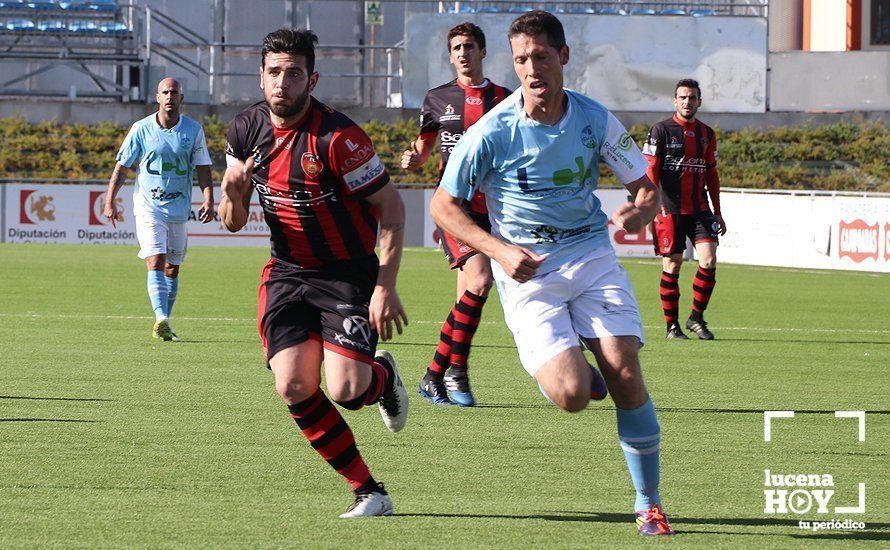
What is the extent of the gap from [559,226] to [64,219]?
23.6 m

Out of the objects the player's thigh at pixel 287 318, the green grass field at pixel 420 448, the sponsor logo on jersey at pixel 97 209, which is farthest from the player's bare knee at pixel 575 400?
the sponsor logo on jersey at pixel 97 209

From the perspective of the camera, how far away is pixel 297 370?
577 centimetres

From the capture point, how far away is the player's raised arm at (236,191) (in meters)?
5.50

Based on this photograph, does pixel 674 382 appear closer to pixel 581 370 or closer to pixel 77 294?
pixel 581 370

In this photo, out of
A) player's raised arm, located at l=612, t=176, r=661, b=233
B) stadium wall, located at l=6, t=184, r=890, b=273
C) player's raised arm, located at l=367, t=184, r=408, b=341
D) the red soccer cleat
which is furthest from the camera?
stadium wall, located at l=6, t=184, r=890, b=273

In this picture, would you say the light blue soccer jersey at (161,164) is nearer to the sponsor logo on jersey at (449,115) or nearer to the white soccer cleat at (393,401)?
the sponsor logo on jersey at (449,115)

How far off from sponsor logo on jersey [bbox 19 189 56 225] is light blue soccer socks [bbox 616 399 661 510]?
24.0 meters

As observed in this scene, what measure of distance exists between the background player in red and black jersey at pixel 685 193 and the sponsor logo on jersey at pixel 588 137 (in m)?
7.41

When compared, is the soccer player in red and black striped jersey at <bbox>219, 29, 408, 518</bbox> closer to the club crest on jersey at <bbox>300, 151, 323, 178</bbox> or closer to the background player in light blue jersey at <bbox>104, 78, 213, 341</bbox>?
the club crest on jersey at <bbox>300, 151, 323, 178</bbox>

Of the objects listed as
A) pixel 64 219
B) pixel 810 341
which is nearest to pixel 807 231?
pixel 810 341

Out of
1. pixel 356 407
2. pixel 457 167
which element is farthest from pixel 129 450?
pixel 457 167

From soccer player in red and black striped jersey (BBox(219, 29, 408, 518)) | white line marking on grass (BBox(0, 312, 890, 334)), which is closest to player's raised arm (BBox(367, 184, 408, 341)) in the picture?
soccer player in red and black striped jersey (BBox(219, 29, 408, 518))

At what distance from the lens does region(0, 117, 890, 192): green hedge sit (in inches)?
1294

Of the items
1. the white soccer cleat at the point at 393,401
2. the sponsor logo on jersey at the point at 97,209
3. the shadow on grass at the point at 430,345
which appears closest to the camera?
the white soccer cleat at the point at 393,401
